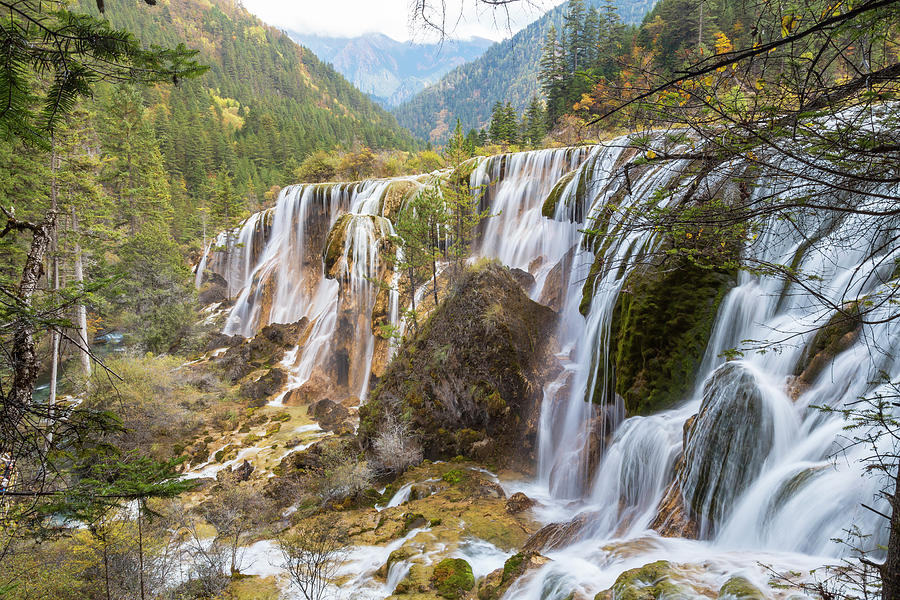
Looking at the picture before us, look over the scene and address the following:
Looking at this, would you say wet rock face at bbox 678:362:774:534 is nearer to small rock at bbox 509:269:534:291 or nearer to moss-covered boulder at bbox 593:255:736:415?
moss-covered boulder at bbox 593:255:736:415

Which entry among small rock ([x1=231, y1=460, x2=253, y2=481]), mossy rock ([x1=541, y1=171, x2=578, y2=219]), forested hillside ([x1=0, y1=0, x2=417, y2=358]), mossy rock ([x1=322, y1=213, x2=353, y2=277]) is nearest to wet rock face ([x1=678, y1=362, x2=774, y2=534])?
forested hillside ([x1=0, y1=0, x2=417, y2=358])

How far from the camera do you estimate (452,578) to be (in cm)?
644

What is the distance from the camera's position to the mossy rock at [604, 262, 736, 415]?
772cm

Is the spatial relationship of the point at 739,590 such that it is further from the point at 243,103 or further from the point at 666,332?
the point at 243,103

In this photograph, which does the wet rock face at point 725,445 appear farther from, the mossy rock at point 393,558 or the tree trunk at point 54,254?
the tree trunk at point 54,254

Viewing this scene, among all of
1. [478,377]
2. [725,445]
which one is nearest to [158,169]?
[478,377]

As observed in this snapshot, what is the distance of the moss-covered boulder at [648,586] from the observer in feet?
13.0

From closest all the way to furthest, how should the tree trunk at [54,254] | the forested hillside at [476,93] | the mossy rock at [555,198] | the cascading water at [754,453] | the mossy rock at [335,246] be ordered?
the cascading water at [754,453]
the tree trunk at [54,254]
the mossy rock at [555,198]
the mossy rock at [335,246]
the forested hillside at [476,93]

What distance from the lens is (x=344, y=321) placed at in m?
20.6

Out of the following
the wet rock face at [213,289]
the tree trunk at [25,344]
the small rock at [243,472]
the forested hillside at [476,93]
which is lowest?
the small rock at [243,472]

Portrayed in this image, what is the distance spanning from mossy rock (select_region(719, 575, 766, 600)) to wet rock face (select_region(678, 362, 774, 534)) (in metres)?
1.90

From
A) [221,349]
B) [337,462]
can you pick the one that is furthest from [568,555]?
[221,349]

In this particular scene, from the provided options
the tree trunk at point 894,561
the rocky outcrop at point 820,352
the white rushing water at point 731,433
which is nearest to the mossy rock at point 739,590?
the white rushing water at point 731,433

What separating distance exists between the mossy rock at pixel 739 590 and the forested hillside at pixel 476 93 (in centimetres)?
16677
